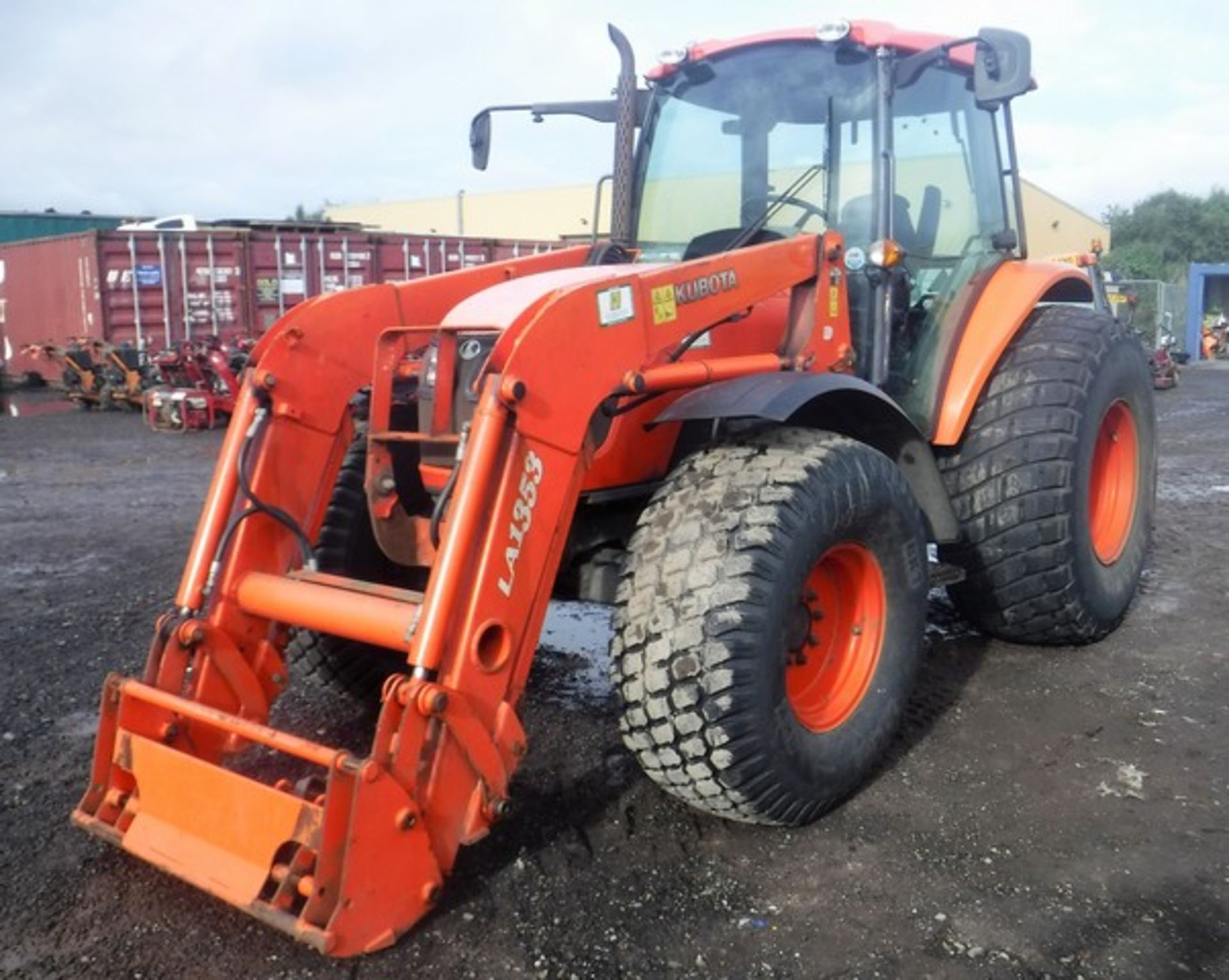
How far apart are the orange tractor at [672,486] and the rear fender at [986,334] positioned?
0.02 m

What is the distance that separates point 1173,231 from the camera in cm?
4816

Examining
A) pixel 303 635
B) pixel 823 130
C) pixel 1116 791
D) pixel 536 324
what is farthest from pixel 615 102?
pixel 1116 791

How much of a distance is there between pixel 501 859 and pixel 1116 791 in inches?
73.6

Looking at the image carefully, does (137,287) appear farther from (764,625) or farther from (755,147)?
(764,625)

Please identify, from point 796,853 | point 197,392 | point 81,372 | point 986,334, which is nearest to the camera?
point 796,853

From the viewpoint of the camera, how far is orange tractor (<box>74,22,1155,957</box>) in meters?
2.68

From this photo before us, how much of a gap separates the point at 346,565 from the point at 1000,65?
2699mm

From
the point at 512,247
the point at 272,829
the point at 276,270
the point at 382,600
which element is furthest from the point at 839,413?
the point at 512,247

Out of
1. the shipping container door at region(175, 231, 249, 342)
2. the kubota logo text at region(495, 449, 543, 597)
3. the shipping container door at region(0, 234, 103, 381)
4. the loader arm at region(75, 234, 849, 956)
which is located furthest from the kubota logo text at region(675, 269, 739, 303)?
the shipping container door at region(0, 234, 103, 381)

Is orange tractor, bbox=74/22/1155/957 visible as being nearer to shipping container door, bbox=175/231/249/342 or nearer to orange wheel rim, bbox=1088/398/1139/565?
orange wheel rim, bbox=1088/398/1139/565

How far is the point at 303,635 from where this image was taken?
3809 millimetres

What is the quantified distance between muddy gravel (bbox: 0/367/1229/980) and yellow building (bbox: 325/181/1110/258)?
23.7m

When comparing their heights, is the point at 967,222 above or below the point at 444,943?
above

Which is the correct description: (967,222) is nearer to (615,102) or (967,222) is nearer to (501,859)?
(615,102)
